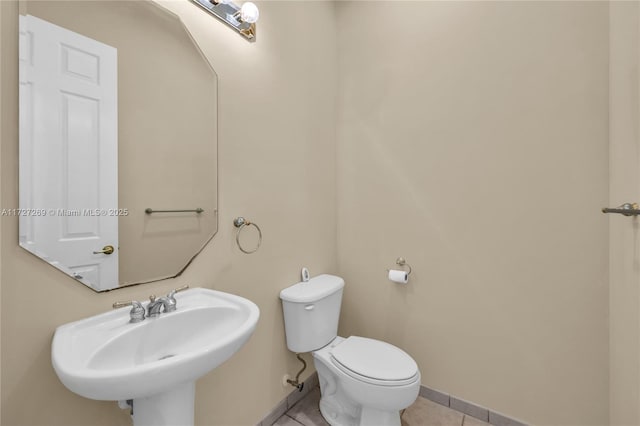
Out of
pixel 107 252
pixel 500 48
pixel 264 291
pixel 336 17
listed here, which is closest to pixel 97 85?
pixel 107 252

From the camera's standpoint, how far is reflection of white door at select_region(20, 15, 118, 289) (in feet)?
2.42

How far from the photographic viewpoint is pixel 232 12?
121 centimetres

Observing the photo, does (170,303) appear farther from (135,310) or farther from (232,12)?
(232,12)

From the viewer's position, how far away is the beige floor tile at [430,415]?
1483 millimetres

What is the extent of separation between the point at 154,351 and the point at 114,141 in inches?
27.6

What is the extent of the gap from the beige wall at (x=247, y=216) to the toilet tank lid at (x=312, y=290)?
2.6 inches

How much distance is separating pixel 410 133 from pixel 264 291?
1.25 meters

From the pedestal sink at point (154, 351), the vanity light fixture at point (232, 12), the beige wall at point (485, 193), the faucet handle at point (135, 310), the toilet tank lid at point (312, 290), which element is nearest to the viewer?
the pedestal sink at point (154, 351)

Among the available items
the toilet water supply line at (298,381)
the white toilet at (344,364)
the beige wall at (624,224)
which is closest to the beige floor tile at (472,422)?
the white toilet at (344,364)

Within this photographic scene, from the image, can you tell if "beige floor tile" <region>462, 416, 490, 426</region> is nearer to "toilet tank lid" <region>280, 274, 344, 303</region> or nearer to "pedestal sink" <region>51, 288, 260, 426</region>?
"toilet tank lid" <region>280, 274, 344, 303</region>

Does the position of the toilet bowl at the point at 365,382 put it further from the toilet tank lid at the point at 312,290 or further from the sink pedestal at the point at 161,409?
the sink pedestal at the point at 161,409

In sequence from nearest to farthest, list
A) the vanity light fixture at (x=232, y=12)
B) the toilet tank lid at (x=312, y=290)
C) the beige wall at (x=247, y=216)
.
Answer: the beige wall at (x=247, y=216) → the vanity light fixture at (x=232, y=12) → the toilet tank lid at (x=312, y=290)

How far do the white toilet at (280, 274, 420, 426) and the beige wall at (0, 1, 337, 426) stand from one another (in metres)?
0.12

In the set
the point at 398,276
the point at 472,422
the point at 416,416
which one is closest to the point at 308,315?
the point at 398,276
